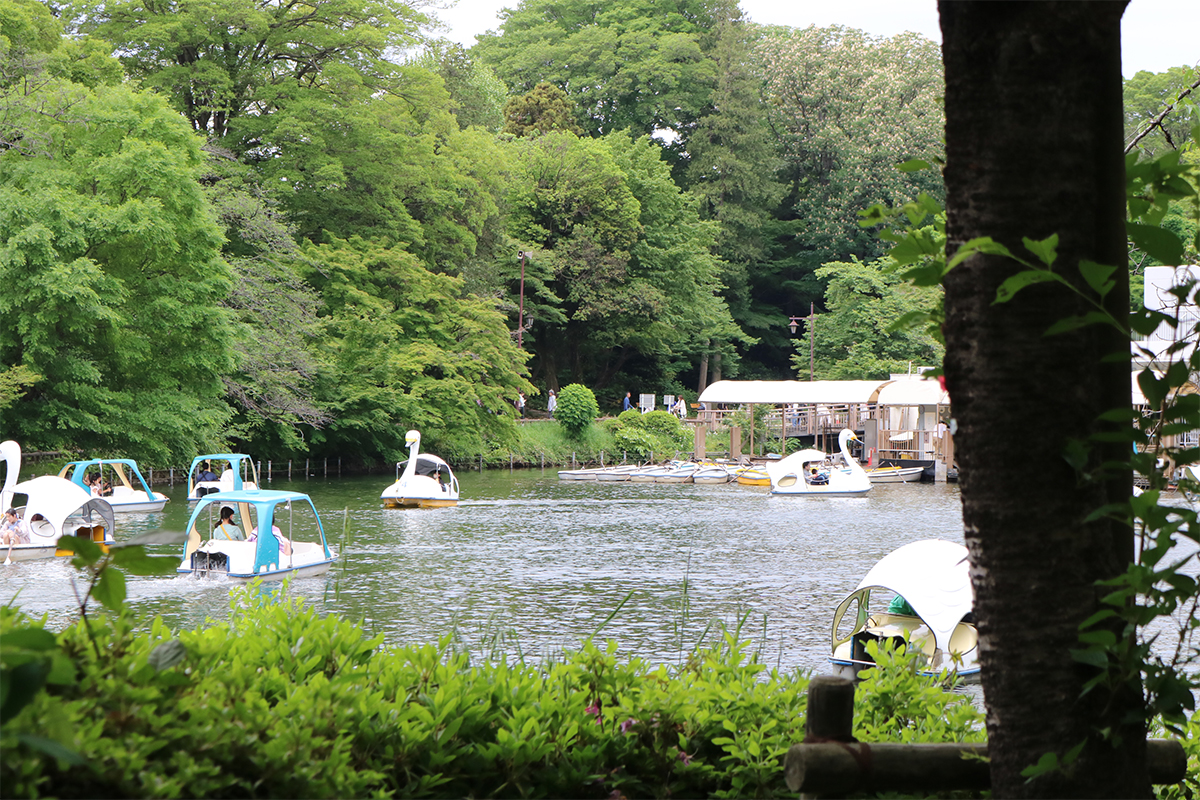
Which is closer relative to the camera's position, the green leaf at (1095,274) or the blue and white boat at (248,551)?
the green leaf at (1095,274)

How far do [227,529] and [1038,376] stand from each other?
1719 centimetres

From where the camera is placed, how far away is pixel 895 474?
42625 mm

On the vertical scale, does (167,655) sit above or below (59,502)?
above

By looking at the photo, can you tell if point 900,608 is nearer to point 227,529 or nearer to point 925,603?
point 925,603

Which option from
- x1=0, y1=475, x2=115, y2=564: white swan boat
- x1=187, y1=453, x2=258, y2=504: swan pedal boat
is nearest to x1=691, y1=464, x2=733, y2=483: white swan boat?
x1=187, y1=453, x2=258, y2=504: swan pedal boat

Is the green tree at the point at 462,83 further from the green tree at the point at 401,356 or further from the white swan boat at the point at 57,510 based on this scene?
the white swan boat at the point at 57,510

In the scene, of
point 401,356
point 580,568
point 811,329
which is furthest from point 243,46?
point 811,329

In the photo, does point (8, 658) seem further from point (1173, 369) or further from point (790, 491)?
point (790, 491)

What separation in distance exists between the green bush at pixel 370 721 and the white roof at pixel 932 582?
7171 millimetres

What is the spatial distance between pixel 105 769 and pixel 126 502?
26.4 meters

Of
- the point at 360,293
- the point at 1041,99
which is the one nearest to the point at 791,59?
the point at 360,293

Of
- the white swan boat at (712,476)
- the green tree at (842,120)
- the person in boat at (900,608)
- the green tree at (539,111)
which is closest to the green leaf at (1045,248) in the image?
the person in boat at (900,608)

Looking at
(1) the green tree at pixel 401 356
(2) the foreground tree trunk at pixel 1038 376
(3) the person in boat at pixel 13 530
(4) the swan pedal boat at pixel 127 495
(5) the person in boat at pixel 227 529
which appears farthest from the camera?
(1) the green tree at pixel 401 356

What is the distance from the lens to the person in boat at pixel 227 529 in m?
18.0
